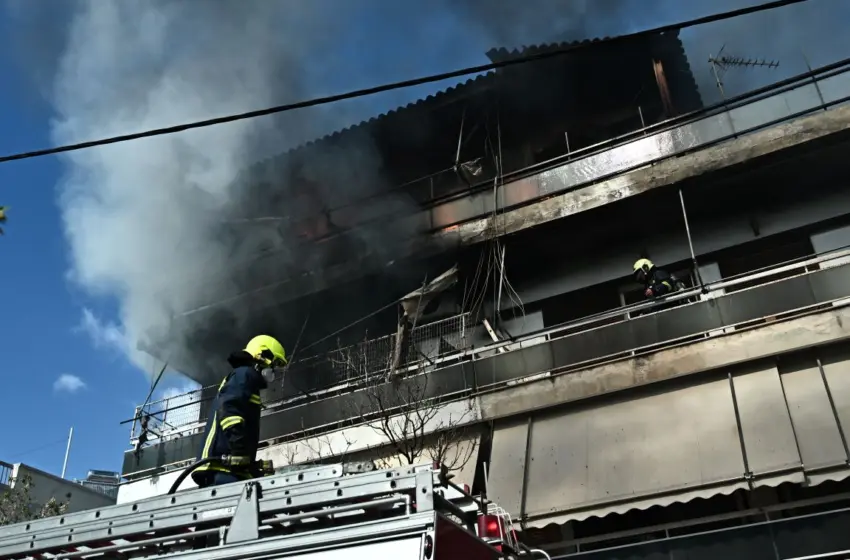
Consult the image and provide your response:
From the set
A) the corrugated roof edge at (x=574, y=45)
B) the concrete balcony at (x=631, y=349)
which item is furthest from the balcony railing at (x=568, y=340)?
the corrugated roof edge at (x=574, y=45)

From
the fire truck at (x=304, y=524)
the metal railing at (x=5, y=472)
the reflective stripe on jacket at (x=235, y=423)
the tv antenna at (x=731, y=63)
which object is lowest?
the fire truck at (x=304, y=524)

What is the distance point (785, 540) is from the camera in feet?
23.2

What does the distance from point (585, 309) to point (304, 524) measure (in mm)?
8656

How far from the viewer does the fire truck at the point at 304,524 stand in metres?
3.14

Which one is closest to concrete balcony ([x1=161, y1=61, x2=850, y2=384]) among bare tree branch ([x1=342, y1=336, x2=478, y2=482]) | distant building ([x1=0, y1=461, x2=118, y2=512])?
bare tree branch ([x1=342, y1=336, x2=478, y2=482])

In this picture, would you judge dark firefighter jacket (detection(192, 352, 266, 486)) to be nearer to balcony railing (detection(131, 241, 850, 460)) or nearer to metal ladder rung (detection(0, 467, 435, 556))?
metal ladder rung (detection(0, 467, 435, 556))

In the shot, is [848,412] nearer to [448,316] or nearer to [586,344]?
[586,344]

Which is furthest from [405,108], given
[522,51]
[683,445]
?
[683,445]

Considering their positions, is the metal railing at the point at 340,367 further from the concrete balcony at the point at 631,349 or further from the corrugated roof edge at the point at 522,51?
the corrugated roof edge at the point at 522,51

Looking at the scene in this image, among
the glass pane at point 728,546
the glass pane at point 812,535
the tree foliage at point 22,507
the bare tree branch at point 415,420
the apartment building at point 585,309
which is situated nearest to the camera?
the glass pane at point 812,535

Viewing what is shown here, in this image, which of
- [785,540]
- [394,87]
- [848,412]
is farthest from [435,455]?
[394,87]

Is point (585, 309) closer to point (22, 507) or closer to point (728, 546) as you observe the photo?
point (728, 546)

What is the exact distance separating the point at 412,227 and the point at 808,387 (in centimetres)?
655

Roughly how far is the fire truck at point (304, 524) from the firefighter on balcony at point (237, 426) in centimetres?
55
